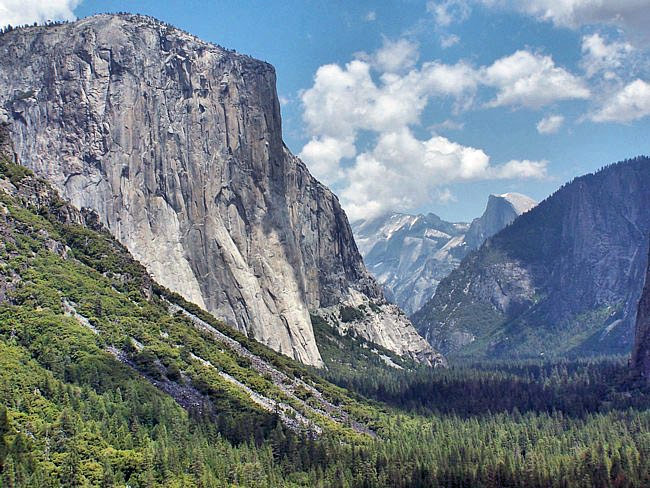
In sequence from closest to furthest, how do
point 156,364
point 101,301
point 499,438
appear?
point 156,364 < point 101,301 < point 499,438

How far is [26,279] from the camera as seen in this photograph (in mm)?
143000

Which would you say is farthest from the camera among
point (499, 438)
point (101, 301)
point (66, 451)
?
point (499, 438)

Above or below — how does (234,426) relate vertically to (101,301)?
below

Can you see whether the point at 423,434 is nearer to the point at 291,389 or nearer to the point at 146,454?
the point at 291,389

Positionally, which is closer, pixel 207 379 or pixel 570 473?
pixel 570 473

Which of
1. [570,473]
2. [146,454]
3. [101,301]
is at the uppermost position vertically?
[101,301]

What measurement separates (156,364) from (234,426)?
18.4 metres

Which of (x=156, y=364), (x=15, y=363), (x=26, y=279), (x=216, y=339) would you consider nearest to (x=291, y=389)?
(x=216, y=339)

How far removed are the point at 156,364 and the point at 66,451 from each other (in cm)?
4467

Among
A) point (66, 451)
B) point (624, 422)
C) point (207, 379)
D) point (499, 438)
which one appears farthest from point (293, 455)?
point (624, 422)

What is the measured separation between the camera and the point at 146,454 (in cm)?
10262

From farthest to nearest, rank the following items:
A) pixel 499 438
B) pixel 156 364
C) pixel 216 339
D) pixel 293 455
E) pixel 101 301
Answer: pixel 216 339 → pixel 499 438 → pixel 101 301 → pixel 156 364 → pixel 293 455

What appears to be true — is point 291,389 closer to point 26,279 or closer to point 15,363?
point 26,279

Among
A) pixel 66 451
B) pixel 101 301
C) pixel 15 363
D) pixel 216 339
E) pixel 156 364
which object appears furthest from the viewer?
pixel 216 339
